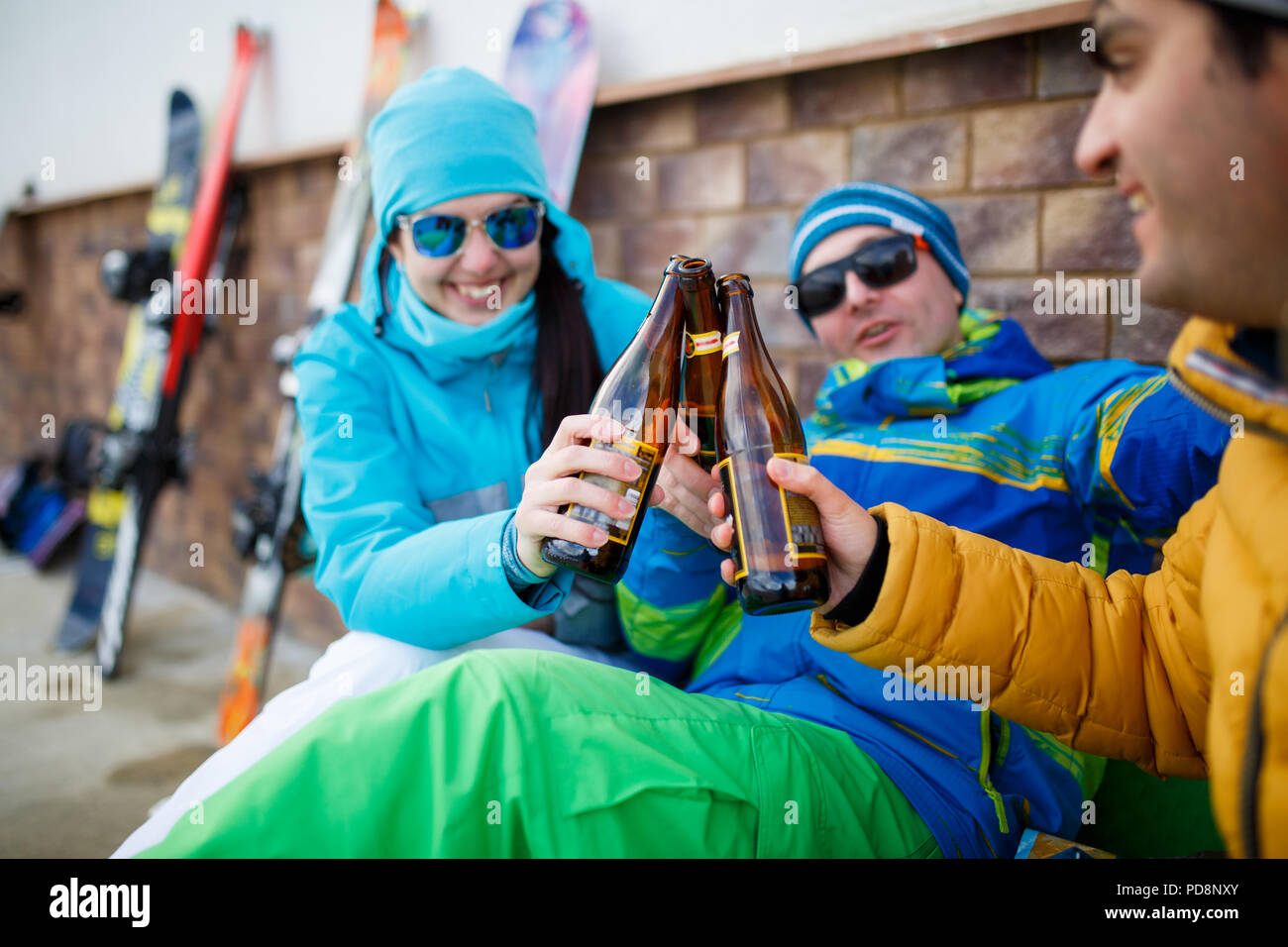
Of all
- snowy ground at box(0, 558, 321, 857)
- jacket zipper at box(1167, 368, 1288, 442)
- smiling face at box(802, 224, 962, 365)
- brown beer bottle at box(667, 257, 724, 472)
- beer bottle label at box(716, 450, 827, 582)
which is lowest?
snowy ground at box(0, 558, 321, 857)

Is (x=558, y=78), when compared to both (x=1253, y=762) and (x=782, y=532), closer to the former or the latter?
(x=782, y=532)

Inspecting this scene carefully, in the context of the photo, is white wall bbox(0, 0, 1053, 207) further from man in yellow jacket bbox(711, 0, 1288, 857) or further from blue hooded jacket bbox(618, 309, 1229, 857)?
man in yellow jacket bbox(711, 0, 1288, 857)

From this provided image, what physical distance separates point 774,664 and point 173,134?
5612mm

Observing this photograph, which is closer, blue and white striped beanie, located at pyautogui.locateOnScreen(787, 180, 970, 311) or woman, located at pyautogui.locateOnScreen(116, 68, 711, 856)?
woman, located at pyautogui.locateOnScreen(116, 68, 711, 856)

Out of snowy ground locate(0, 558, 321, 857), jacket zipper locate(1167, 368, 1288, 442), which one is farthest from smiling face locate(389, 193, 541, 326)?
snowy ground locate(0, 558, 321, 857)

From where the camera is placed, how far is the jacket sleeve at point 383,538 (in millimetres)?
1615

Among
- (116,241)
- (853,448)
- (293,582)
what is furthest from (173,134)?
(853,448)

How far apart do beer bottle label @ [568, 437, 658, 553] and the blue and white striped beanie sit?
113cm

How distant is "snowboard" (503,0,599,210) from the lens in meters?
3.42

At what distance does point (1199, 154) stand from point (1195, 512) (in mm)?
570

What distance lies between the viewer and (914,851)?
145cm

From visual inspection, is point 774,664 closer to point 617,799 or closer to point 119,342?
point 617,799

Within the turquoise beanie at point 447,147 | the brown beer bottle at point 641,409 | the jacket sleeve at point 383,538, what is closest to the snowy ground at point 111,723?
the jacket sleeve at point 383,538
